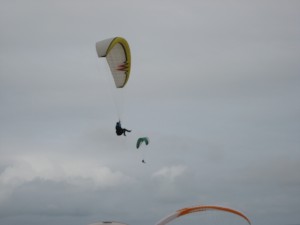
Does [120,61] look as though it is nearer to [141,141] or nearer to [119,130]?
[119,130]

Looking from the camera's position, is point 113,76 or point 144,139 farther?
point 144,139

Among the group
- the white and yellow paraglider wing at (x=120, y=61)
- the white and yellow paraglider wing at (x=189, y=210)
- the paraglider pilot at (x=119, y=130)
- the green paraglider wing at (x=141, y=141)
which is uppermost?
the green paraglider wing at (x=141, y=141)

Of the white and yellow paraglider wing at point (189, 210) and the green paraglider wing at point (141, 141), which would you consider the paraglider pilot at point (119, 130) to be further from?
the green paraglider wing at point (141, 141)

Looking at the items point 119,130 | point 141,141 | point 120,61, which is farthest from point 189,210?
point 141,141

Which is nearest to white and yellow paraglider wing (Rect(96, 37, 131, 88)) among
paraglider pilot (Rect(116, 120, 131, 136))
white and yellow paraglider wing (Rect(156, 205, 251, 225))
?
paraglider pilot (Rect(116, 120, 131, 136))

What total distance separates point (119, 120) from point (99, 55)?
6.24 m

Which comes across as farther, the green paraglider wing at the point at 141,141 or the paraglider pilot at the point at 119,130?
the green paraglider wing at the point at 141,141

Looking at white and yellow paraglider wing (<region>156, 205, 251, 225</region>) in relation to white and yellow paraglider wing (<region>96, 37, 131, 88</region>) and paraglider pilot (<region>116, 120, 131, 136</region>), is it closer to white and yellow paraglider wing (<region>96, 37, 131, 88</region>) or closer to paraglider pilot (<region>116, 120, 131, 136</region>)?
paraglider pilot (<region>116, 120, 131, 136</region>)

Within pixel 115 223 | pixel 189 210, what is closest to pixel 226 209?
pixel 189 210

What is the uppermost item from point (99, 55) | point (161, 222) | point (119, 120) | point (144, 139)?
point (144, 139)

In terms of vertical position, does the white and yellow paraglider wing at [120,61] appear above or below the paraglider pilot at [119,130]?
above

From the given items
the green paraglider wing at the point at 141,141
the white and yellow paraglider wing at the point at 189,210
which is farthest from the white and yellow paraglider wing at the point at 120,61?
the green paraglider wing at the point at 141,141

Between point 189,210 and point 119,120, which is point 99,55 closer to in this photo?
point 119,120

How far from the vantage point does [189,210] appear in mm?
51375
